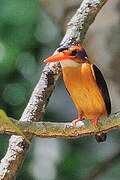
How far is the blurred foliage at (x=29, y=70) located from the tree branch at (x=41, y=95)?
1.88 ft

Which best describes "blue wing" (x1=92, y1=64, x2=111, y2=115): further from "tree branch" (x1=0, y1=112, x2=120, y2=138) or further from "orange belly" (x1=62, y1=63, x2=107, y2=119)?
"tree branch" (x1=0, y1=112, x2=120, y2=138)

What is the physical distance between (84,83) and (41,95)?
66 mm

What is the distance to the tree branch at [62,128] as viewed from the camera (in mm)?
638

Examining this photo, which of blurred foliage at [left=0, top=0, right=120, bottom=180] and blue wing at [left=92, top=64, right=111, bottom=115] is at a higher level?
blue wing at [left=92, top=64, right=111, bottom=115]

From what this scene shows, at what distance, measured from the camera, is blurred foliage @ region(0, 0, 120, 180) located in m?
1.45

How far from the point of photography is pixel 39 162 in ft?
5.41

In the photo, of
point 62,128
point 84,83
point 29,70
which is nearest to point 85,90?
point 84,83

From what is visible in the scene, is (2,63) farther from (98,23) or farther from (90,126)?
(90,126)

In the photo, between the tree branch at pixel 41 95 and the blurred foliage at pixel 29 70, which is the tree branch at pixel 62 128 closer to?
the tree branch at pixel 41 95

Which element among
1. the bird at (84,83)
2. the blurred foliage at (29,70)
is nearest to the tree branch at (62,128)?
the bird at (84,83)

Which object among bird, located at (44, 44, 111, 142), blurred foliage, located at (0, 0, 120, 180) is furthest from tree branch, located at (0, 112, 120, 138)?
blurred foliage, located at (0, 0, 120, 180)

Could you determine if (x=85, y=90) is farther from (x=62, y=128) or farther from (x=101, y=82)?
(x=62, y=128)

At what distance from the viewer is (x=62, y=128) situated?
67cm

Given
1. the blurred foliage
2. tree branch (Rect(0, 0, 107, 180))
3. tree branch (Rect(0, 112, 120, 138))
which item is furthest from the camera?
the blurred foliage
